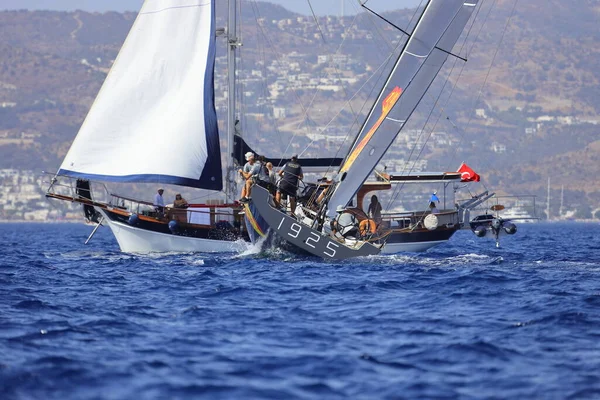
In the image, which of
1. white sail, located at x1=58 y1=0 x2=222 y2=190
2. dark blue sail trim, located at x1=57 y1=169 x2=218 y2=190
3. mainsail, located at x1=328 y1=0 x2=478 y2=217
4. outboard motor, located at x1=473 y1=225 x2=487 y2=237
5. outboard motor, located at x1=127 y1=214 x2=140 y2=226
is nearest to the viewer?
mainsail, located at x1=328 y1=0 x2=478 y2=217

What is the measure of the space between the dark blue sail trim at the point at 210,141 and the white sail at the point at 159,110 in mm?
28

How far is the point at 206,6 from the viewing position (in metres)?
32.7

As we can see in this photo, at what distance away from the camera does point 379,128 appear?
88.6 ft

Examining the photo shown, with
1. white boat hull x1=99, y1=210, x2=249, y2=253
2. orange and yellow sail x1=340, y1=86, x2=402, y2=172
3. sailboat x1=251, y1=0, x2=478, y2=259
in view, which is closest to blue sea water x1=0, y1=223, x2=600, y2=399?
sailboat x1=251, y1=0, x2=478, y2=259

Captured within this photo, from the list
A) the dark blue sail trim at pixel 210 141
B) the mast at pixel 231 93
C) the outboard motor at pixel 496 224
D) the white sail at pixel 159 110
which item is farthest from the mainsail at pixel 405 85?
the mast at pixel 231 93

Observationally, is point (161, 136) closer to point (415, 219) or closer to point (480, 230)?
point (415, 219)

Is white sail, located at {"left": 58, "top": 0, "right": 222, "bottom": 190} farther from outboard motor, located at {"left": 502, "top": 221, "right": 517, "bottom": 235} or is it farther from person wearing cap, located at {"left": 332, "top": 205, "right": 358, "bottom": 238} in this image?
outboard motor, located at {"left": 502, "top": 221, "right": 517, "bottom": 235}

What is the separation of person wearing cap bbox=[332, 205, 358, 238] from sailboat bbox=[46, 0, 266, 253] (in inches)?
226

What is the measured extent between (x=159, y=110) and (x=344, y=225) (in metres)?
7.95

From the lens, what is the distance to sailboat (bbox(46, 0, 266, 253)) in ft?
102

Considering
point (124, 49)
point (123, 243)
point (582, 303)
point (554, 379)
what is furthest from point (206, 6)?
point (554, 379)

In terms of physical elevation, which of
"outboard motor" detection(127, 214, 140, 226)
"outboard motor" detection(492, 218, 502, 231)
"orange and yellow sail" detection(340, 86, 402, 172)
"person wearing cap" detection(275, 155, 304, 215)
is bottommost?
"outboard motor" detection(492, 218, 502, 231)

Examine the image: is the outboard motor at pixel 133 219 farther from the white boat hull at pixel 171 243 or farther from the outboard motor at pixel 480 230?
the outboard motor at pixel 480 230

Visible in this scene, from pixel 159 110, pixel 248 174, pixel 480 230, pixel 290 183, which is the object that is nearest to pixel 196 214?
pixel 159 110
